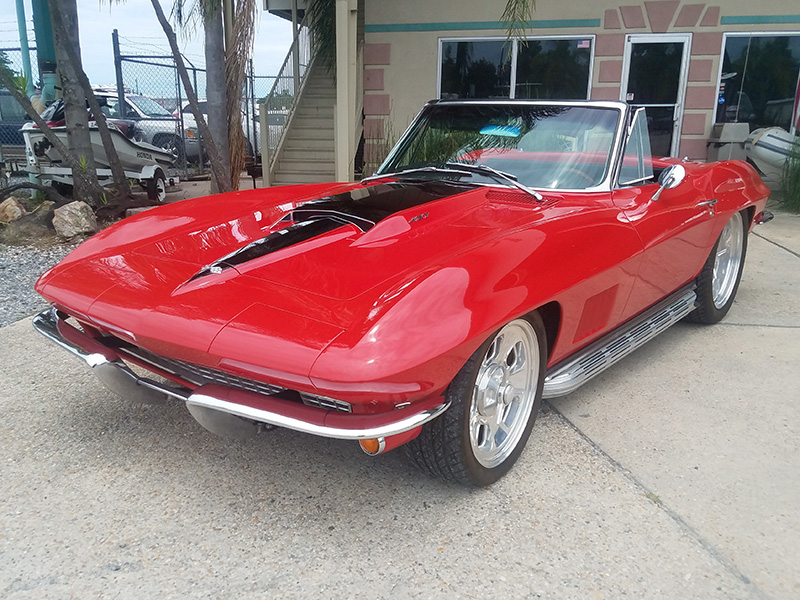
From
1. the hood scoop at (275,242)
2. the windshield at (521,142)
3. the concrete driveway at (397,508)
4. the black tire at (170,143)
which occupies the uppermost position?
the windshield at (521,142)

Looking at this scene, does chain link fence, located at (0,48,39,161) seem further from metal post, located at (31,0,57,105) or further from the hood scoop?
the hood scoop

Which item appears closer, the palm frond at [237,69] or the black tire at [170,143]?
the palm frond at [237,69]

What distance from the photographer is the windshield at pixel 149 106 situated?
14242 millimetres

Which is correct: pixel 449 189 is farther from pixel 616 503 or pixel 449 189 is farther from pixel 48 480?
pixel 48 480

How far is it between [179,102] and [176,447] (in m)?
11.0

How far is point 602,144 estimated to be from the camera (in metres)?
3.35

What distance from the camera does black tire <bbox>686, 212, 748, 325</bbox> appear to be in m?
4.08

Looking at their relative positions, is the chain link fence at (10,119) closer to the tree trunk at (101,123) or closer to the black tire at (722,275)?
the tree trunk at (101,123)

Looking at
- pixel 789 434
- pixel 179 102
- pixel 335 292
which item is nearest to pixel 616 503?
pixel 789 434

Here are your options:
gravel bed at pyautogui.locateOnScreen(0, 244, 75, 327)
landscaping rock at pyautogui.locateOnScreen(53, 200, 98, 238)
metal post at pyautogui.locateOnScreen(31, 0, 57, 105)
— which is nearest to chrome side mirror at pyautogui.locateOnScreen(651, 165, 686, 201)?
gravel bed at pyautogui.locateOnScreen(0, 244, 75, 327)

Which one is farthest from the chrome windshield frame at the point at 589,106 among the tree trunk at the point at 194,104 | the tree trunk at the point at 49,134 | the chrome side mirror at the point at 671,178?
the tree trunk at the point at 49,134

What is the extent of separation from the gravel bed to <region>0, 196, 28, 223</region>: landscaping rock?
0.54 meters

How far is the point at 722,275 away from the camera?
4512 millimetres

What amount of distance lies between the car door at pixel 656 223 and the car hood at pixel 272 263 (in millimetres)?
627
